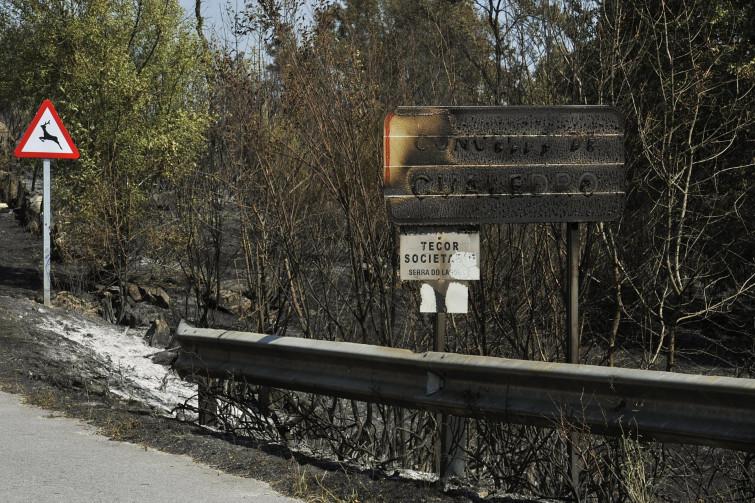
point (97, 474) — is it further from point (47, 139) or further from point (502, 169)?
point (47, 139)

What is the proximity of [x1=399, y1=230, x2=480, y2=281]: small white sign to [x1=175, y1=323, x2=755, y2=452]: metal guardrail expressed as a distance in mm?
633

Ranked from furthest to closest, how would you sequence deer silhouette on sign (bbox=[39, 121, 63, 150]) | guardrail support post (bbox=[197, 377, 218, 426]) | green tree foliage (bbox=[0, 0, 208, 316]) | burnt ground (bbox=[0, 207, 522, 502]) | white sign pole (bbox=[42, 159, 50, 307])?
green tree foliage (bbox=[0, 0, 208, 316]), white sign pole (bbox=[42, 159, 50, 307]), deer silhouette on sign (bbox=[39, 121, 63, 150]), guardrail support post (bbox=[197, 377, 218, 426]), burnt ground (bbox=[0, 207, 522, 502])

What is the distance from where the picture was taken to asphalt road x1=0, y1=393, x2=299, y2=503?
5.02m

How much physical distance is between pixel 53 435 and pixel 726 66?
50.9ft

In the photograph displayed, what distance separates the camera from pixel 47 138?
49.0 feet

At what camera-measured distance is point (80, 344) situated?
13766 millimetres

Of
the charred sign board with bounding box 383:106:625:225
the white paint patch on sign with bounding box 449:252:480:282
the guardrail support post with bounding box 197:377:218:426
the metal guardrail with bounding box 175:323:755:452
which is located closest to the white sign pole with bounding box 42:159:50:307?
the guardrail support post with bounding box 197:377:218:426

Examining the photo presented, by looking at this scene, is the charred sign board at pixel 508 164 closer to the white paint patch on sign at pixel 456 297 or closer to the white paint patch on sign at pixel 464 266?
the white paint patch on sign at pixel 464 266

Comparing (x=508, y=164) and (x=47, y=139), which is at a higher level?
(x=47, y=139)

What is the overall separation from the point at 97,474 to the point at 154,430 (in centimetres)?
122

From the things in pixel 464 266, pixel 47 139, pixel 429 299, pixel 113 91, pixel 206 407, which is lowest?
pixel 206 407

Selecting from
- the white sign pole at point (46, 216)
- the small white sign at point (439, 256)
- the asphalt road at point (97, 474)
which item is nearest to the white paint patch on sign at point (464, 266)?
the small white sign at point (439, 256)

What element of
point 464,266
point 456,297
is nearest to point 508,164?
point 464,266

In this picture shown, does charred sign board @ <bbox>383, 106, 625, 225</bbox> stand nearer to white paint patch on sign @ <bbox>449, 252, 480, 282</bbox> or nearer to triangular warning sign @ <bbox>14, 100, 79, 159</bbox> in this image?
white paint patch on sign @ <bbox>449, 252, 480, 282</bbox>
